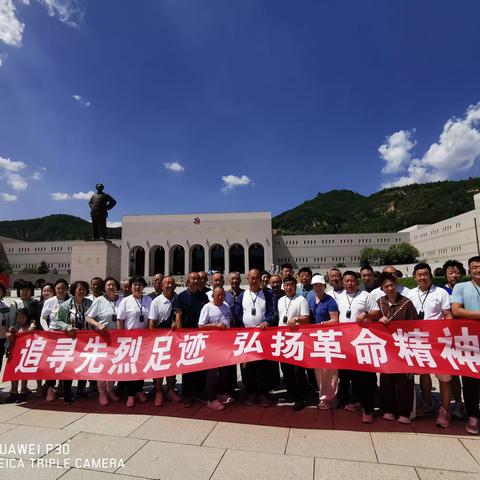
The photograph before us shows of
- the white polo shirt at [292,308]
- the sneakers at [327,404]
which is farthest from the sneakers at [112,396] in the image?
the sneakers at [327,404]

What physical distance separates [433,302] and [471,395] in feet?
3.33

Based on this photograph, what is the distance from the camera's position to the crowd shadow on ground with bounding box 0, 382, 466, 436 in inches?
140

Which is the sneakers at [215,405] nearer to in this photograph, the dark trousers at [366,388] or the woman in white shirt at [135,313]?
the woman in white shirt at [135,313]

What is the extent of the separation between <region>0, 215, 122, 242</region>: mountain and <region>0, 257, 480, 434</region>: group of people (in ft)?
377

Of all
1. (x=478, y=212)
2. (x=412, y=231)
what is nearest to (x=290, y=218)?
(x=412, y=231)

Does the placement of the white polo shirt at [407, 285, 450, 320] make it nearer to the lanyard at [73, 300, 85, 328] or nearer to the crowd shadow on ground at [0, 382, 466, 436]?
the crowd shadow on ground at [0, 382, 466, 436]

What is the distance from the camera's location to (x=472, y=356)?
3.61 metres

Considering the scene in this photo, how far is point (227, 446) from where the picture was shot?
3158 millimetres

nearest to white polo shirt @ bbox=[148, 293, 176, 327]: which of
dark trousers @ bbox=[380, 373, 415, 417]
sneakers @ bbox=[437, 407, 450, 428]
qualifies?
dark trousers @ bbox=[380, 373, 415, 417]

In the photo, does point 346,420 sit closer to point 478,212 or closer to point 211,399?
point 211,399

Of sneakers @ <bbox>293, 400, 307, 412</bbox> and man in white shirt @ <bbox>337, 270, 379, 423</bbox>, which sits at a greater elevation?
man in white shirt @ <bbox>337, 270, 379, 423</bbox>

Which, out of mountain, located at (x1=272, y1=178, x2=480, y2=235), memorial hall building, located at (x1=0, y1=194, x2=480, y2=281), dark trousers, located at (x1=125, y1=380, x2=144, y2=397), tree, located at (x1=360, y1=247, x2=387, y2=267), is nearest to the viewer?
dark trousers, located at (x1=125, y1=380, x2=144, y2=397)

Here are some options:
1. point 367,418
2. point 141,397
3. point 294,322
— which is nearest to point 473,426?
point 367,418

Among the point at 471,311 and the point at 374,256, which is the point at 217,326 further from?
the point at 374,256
